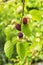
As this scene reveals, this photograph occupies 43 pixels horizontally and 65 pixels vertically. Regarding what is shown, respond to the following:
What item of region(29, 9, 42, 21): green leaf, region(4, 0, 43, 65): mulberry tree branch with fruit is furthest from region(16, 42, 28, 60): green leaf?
region(29, 9, 42, 21): green leaf

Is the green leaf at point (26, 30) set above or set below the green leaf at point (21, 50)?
above

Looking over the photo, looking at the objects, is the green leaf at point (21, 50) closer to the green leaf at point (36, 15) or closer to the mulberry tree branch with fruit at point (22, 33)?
the mulberry tree branch with fruit at point (22, 33)

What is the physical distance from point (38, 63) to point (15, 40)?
239cm

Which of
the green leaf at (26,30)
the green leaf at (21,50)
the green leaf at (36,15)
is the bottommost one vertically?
the green leaf at (21,50)

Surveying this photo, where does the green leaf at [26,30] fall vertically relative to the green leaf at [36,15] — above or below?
below

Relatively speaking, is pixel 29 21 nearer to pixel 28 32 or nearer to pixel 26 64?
pixel 28 32

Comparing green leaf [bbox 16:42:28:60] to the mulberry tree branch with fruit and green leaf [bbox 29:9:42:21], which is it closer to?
the mulberry tree branch with fruit

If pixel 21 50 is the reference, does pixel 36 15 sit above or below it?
above

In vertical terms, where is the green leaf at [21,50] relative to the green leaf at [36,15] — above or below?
below

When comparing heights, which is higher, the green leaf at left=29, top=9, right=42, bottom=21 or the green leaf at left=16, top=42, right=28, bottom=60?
the green leaf at left=29, top=9, right=42, bottom=21

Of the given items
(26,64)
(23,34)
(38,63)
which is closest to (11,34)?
(23,34)

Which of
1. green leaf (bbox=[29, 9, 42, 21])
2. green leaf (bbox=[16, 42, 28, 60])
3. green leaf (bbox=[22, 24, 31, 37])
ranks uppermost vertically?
green leaf (bbox=[29, 9, 42, 21])

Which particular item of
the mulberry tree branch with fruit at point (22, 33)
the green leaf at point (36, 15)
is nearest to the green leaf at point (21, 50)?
the mulberry tree branch with fruit at point (22, 33)

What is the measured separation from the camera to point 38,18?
93 cm
